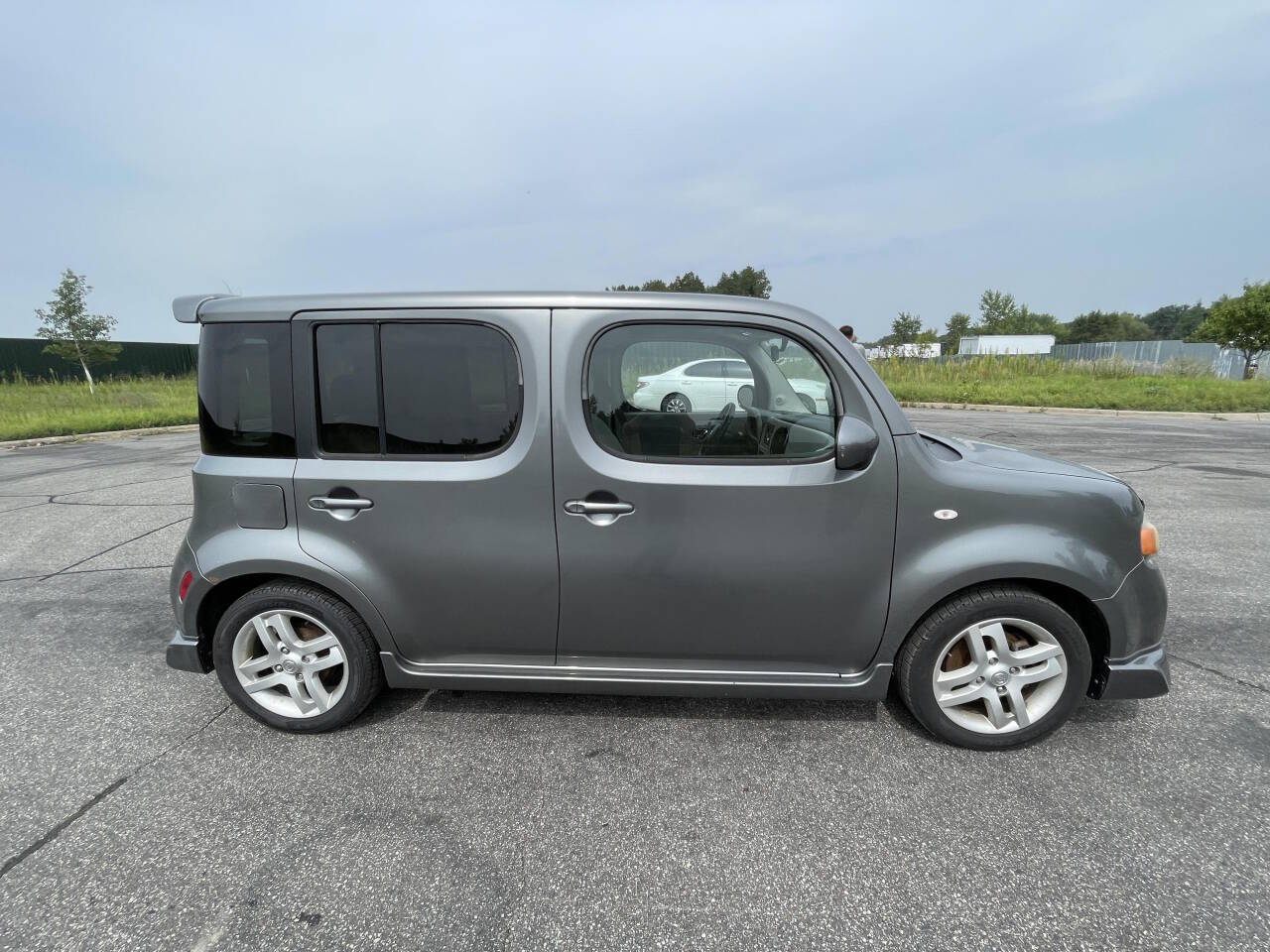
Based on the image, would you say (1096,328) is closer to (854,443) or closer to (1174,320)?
(1174,320)

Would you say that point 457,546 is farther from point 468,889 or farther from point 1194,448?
point 1194,448

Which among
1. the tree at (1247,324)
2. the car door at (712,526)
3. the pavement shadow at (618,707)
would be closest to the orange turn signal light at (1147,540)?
the car door at (712,526)

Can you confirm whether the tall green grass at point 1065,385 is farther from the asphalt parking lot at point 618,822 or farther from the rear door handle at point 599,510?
the rear door handle at point 599,510

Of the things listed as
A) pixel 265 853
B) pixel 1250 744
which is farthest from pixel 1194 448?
pixel 265 853

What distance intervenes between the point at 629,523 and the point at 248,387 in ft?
5.45

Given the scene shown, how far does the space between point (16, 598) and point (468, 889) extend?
14.9ft

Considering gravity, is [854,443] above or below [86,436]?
above

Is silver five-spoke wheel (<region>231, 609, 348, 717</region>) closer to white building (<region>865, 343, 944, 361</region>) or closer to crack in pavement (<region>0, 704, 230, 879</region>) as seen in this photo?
crack in pavement (<region>0, 704, 230, 879</region>)

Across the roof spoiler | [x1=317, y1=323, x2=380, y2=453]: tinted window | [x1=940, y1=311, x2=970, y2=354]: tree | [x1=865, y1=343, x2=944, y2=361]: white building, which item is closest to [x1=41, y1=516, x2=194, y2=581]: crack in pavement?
the roof spoiler

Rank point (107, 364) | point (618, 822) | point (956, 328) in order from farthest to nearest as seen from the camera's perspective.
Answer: point (956, 328) < point (107, 364) < point (618, 822)

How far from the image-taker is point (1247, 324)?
33.0 metres

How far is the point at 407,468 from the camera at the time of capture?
8.13ft

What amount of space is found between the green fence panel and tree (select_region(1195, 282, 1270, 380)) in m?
53.2

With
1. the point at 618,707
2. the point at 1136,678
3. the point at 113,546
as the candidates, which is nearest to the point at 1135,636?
the point at 1136,678
